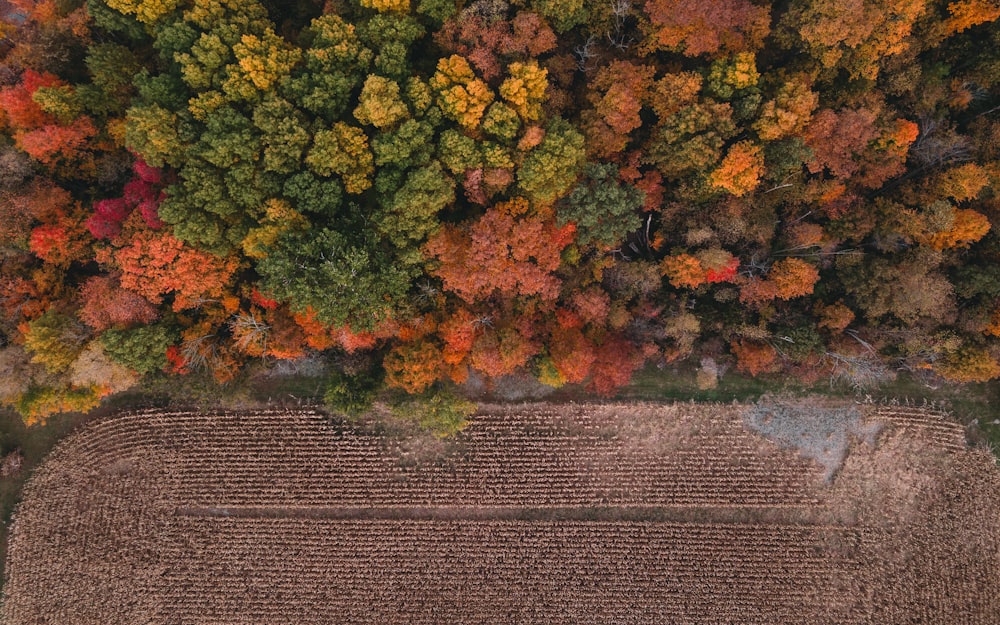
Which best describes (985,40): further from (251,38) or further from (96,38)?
(96,38)

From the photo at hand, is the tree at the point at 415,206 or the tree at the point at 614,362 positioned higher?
the tree at the point at 415,206

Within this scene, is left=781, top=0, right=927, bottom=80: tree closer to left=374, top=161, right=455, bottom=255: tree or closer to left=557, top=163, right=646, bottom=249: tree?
left=557, top=163, right=646, bottom=249: tree

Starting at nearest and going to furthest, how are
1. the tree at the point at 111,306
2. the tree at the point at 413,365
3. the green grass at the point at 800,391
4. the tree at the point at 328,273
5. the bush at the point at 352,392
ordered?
the tree at the point at 328,273
the tree at the point at 111,306
the tree at the point at 413,365
the bush at the point at 352,392
the green grass at the point at 800,391

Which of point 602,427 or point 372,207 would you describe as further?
point 602,427

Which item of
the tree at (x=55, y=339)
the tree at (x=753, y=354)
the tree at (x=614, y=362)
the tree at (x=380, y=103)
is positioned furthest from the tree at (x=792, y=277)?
the tree at (x=55, y=339)

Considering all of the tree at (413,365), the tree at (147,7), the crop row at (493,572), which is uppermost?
the tree at (147,7)

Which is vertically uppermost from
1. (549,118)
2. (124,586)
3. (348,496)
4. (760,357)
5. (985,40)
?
(985,40)

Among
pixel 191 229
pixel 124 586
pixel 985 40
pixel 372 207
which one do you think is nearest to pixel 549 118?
pixel 372 207

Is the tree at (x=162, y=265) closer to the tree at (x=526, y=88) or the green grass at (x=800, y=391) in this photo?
the tree at (x=526, y=88)
